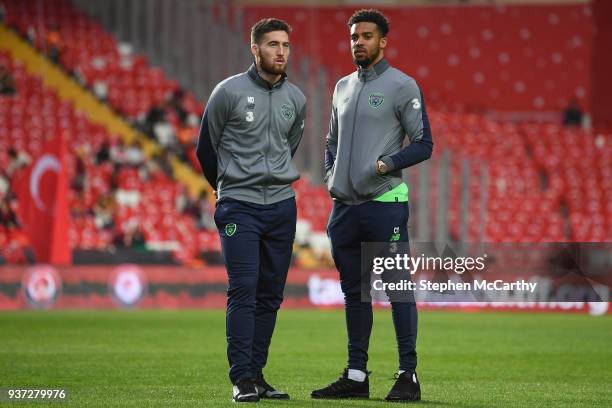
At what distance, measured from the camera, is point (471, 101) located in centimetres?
3284

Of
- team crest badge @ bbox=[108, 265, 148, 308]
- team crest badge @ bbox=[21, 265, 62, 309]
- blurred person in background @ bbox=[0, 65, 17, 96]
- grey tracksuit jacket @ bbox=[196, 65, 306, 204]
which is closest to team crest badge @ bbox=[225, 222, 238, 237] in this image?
grey tracksuit jacket @ bbox=[196, 65, 306, 204]

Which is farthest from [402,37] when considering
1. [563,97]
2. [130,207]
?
[130,207]

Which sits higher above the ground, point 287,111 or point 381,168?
point 287,111

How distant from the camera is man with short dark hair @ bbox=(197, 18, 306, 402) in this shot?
698 cm

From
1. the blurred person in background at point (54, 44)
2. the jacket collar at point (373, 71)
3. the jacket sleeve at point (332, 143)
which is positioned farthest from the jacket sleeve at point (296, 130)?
the blurred person in background at point (54, 44)

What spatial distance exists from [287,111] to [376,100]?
1.68 feet

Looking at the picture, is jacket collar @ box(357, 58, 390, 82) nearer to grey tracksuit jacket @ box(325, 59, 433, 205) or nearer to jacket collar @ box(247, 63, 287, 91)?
grey tracksuit jacket @ box(325, 59, 433, 205)

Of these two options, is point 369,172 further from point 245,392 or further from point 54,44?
point 54,44

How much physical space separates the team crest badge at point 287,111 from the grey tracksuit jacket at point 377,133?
310 mm

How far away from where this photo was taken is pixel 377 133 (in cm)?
722

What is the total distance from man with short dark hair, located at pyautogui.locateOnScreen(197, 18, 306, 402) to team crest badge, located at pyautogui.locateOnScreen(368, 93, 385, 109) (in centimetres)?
43

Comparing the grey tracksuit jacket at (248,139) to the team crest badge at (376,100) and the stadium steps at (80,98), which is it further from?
A: the stadium steps at (80,98)

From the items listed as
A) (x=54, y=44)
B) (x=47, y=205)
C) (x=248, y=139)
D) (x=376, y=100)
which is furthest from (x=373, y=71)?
(x=54, y=44)

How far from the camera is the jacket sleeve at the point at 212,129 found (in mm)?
7020
